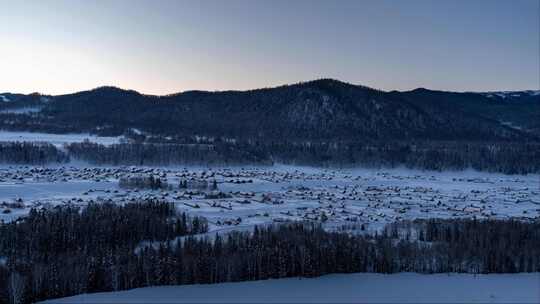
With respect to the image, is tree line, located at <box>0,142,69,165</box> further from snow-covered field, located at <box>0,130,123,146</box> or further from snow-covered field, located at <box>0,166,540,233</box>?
snow-covered field, located at <box>0,130,123,146</box>

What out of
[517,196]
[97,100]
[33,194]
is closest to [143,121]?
[97,100]

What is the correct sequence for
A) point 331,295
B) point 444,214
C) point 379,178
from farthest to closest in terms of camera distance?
point 379,178
point 444,214
point 331,295

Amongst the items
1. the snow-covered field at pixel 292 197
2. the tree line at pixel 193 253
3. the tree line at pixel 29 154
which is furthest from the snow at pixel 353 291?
the tree line at pixel 29 154

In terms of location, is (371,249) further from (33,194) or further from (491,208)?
(33,194)

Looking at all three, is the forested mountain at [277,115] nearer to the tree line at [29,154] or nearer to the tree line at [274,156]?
the tree line at [274,156]

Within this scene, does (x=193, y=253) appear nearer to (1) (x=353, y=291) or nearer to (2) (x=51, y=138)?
(1) (x=353, y=291)

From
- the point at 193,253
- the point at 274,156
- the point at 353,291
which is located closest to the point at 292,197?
the point at 193,253
